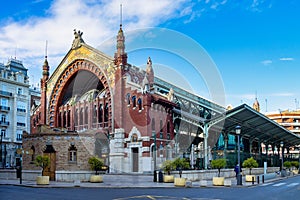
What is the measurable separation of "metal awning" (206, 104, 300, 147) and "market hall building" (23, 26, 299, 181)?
529 millimetres

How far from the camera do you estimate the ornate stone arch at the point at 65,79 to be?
50400 mm

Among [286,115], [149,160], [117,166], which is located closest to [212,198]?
[149,160]

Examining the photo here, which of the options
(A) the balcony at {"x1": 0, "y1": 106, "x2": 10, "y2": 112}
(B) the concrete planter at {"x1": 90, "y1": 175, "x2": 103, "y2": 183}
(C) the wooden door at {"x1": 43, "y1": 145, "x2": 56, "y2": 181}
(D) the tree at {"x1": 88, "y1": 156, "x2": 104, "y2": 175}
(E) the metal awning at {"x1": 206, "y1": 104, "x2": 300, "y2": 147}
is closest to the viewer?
(B) the concrete planter at {"x1": 90, "y1": 175, "x2": 103, "y2": 183}

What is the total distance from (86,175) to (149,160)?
9.39 metres

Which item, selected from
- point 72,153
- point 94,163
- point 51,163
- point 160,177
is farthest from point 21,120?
point 160,177

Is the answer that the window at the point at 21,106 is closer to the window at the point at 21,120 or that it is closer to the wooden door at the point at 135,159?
the window at the point at 21,120

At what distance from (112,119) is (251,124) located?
61.8ft

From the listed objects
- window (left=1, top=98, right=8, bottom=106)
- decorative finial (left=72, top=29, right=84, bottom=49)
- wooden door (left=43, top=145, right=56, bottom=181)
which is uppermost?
decorative finial (left=72, top=29, right=84, bottom=49)

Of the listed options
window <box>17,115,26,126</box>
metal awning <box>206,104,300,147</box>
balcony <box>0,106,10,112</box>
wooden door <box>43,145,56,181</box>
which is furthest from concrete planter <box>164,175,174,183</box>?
window <box>17,115,26,126</box>

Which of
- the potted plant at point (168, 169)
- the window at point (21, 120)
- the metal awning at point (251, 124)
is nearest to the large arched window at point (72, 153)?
the potted plant at point (168, 169)

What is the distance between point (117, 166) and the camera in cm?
4409

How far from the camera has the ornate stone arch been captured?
1984 inches

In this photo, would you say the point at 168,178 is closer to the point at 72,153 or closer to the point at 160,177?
the point at 160,177

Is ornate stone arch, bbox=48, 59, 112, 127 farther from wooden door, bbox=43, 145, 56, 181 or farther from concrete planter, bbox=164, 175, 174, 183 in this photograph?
concrete planter, bbox=164, 175, 174, 183
